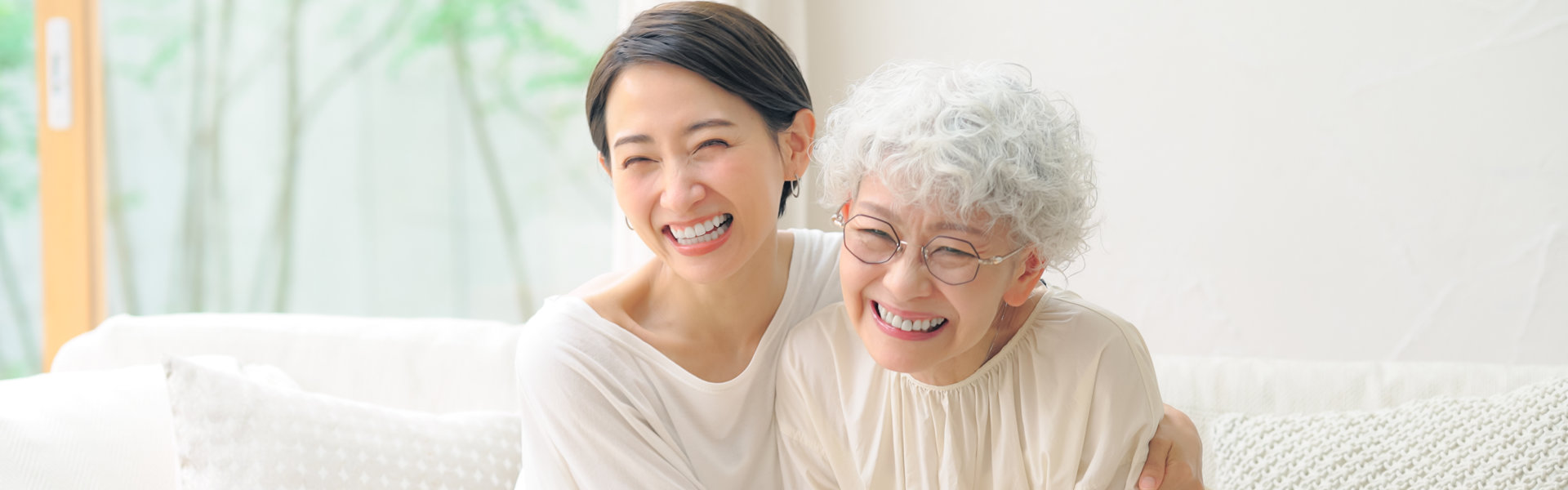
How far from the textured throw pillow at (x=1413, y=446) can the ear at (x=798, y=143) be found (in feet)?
2.98

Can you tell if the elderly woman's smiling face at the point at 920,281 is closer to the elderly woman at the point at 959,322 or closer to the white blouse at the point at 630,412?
the elderly woman at the point at 959,322

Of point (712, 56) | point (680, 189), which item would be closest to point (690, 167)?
point (680, 189)

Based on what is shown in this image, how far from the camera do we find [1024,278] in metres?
1.31

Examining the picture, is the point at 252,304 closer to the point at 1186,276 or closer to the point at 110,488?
the point at 110,488

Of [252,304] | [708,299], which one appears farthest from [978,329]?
[252,304]

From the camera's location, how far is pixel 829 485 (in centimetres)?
152

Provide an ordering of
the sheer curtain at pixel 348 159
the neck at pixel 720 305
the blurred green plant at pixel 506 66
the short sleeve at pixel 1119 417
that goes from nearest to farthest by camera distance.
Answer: the short sleeve at pixel 1119 417 < the neck at pixel 720 305 < the blurred green plant at pixel 506 66 < the sheer curtain at pixel 348 159

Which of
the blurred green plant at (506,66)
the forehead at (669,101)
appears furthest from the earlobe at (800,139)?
the blurred green plant at (506,66)

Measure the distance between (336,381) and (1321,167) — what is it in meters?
2.24

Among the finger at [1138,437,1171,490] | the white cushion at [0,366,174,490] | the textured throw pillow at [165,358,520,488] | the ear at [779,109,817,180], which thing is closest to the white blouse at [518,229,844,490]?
the ear at [779,109,817,180]

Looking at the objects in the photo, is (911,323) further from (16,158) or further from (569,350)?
(16,158)

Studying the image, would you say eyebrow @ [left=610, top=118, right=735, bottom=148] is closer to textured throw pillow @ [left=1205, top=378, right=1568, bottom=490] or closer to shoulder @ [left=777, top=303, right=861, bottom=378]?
shoulder @ [left=777, top=303, right=861, bottom=378]

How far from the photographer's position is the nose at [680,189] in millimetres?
1416

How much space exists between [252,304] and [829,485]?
347cm
